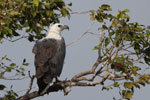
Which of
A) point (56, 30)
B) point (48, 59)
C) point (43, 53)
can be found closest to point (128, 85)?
point (48, 59)

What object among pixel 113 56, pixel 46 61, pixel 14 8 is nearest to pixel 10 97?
pixel 46 61

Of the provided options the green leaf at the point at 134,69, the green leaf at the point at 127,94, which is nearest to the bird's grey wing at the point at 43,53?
the green leaf at the point at 127,94

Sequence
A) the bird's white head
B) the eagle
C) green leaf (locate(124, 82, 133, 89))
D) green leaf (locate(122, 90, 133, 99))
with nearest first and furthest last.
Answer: green leaf (locate(124, 82, 133, 89)) → green leaf (locate(122, 90, 133, 99)) → the eagle → the bird's white head

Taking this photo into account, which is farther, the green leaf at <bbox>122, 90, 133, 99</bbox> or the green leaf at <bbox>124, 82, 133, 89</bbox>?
the green leaf at <bbox>122, 90, 133, 99</bbox>

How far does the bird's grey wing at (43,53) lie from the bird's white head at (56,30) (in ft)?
1.86

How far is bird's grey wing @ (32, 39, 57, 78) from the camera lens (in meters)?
8.17

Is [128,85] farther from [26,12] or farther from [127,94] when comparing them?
[26,12]

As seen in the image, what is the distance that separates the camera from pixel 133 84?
7160 millimetres

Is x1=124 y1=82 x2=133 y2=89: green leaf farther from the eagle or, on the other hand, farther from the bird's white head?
the bird's white head

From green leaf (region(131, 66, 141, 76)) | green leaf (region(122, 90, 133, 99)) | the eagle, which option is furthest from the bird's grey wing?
green leaf (region(131, 66, 141, 76))

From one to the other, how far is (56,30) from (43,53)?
1.51m

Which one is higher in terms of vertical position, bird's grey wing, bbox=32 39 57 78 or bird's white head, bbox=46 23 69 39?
bird's white head, bbox=46 23 69 39

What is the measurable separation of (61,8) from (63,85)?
5.91 feet

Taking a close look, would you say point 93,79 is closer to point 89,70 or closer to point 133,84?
point 89,70
